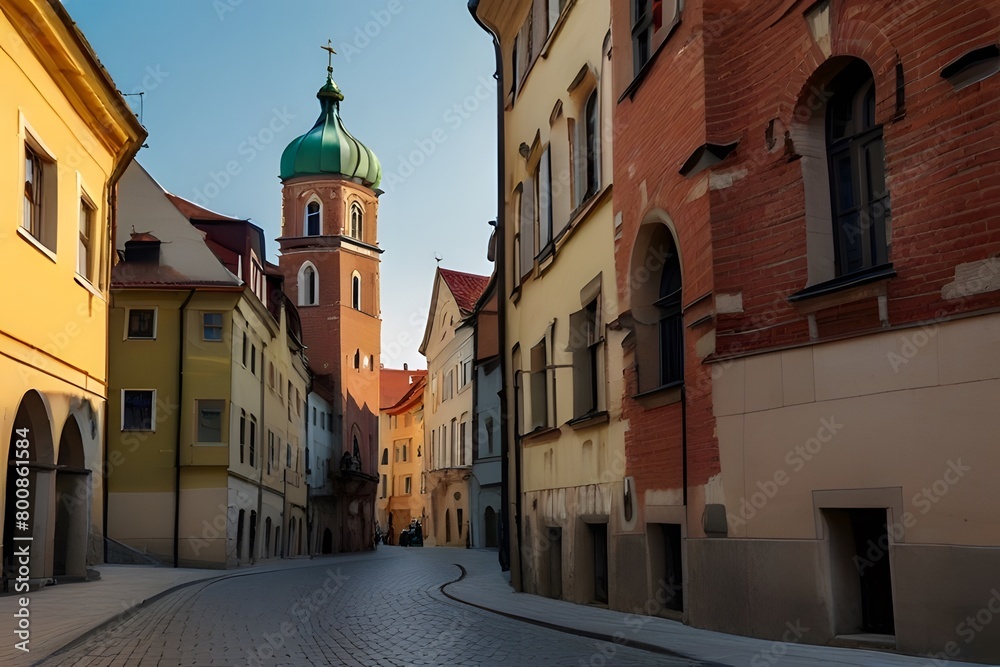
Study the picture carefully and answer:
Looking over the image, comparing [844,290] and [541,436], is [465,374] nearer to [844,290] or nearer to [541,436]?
[541,436]

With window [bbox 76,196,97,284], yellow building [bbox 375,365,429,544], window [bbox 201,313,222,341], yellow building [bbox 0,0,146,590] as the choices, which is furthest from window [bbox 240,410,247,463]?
yellow building [bbox 375,365,429,544]

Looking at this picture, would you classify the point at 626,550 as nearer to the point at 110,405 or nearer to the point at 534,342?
the point at 534,342

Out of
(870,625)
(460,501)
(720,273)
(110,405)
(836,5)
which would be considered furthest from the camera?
(460,501)

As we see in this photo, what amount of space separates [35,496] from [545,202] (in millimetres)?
9616

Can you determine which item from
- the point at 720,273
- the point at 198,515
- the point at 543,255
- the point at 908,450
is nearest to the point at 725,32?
the point at 720,273

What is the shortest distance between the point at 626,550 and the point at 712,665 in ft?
18.1

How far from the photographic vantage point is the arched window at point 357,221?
77.3 m

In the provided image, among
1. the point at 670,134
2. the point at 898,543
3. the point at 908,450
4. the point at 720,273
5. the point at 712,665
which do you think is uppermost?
the point at 670,134

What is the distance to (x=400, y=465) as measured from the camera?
101750 millimetres

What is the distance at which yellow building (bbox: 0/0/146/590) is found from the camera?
54.8 ft

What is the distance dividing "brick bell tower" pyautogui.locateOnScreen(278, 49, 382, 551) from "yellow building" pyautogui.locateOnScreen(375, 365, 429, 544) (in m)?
17.6

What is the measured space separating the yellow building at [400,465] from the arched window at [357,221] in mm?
19691

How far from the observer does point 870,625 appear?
999cm

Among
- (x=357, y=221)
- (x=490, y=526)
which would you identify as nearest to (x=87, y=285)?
(x=490, y=526)
